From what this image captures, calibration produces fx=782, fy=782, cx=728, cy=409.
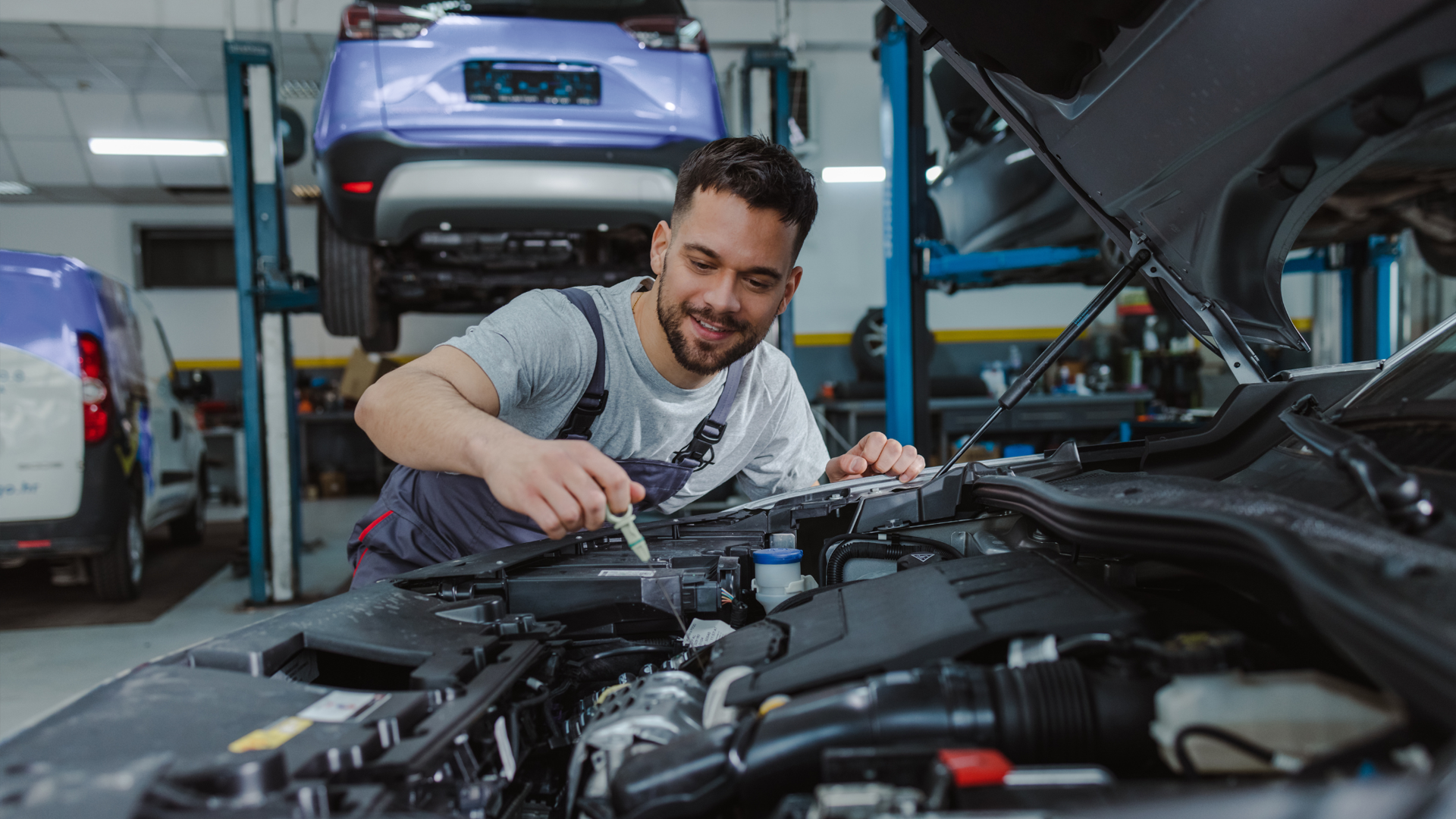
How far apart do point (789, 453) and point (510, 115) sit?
4.68ft

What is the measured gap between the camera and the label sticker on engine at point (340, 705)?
27.8 inches

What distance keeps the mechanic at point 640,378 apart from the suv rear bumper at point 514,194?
0.88 meters

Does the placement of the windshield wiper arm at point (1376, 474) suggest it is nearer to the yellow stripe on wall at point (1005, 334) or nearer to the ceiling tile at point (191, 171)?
the yellow stripe on wall at point (1005, 334)

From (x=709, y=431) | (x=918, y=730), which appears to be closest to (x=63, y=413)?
(x=709, y=431)

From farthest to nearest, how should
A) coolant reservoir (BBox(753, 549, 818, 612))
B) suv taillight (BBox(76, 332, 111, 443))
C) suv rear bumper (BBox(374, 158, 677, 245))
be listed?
suv taillight (BBox(76, 332, 111, 443)), suv rear bumper (BBox(374, 158, 677, 245)), coolant reservoir (BBox(753, 549, 818, 612))

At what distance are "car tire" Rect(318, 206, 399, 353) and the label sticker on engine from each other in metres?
2.49

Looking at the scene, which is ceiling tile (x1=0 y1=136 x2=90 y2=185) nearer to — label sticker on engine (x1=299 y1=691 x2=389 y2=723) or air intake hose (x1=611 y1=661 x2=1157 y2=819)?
label sticker on engine (x1=299 y1=691 x2=389 y2=723)

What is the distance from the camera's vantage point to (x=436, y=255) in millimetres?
3090

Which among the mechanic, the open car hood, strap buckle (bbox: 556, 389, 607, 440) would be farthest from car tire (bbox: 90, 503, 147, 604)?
Result: the open car hood

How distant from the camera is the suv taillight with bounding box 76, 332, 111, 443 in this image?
10.0 ft

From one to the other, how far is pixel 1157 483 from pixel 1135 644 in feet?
1.12

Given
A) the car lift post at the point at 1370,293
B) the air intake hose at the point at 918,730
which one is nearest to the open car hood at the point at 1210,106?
the air intake hose at the point at 918,730

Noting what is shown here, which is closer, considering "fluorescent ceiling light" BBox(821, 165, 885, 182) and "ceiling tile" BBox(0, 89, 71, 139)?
"ceiling tile" BBox(0, 89, 71, 139)

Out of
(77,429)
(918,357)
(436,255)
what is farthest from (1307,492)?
(77,429)
